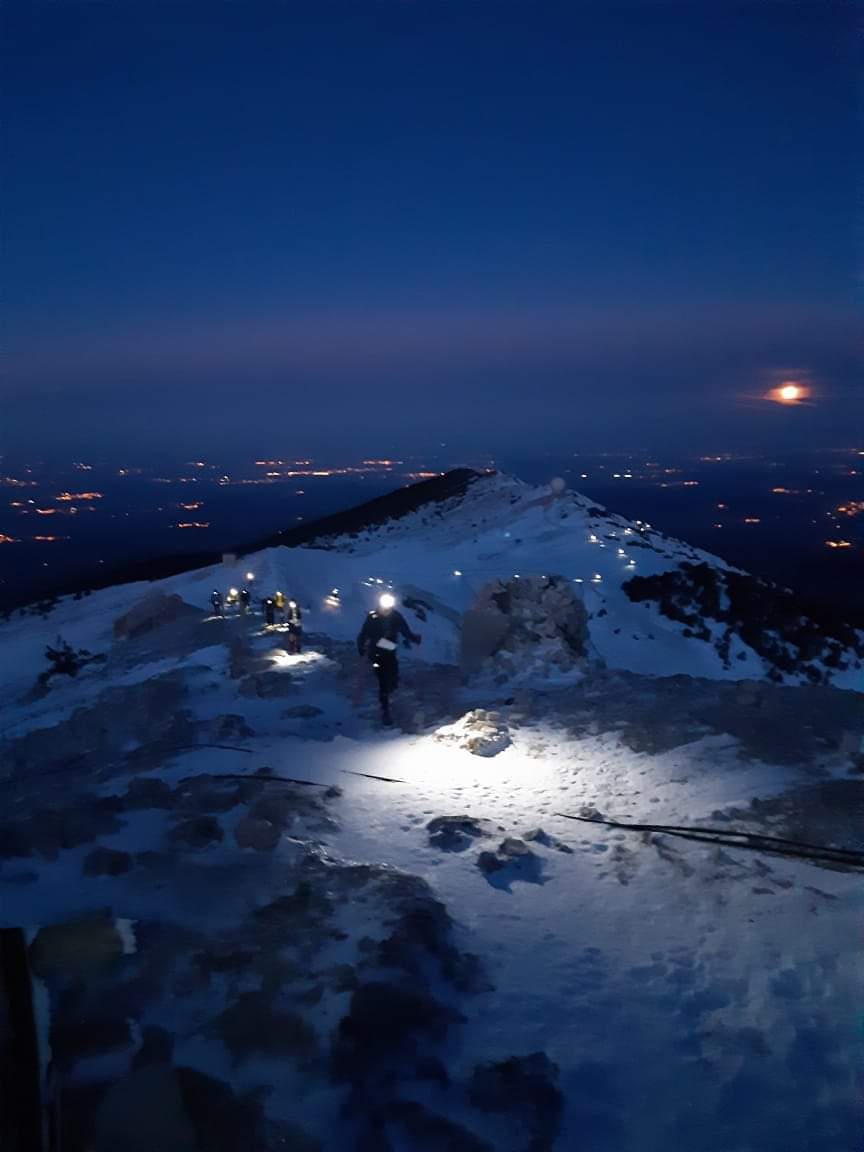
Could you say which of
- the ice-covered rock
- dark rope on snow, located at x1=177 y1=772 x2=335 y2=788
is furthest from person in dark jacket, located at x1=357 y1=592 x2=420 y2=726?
the ice-covered rock

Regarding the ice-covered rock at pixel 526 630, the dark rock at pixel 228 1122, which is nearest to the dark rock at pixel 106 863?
the dark rock at pixel 228 1122

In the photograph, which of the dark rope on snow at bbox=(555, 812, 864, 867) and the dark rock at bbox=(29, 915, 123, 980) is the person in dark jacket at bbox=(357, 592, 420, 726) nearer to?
the dark rope on snow at bbox=(555, 812, 864, 867)

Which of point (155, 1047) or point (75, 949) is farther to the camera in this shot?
point (75, 949)

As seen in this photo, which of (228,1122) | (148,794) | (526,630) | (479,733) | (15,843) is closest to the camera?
(228,1122)

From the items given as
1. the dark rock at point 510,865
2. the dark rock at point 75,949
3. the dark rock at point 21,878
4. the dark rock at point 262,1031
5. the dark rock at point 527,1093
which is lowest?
the dark rock at point 510,865

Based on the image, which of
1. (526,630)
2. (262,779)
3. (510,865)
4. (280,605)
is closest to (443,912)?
(510,865)

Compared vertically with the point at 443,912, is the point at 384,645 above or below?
above

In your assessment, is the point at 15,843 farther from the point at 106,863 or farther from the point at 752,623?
the point at 752,623

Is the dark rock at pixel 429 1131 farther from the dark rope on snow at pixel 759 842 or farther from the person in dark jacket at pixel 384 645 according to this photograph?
Result: the person in dark jacket at pixel 384 645
